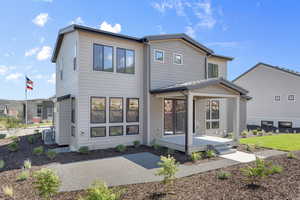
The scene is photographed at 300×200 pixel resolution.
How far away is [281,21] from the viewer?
15227 mm

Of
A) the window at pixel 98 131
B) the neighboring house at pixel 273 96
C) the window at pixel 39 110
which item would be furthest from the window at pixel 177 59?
the window at pixel 39 110

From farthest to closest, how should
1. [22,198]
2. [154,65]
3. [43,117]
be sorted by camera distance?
[43,117]
[154,65]
[22,198]

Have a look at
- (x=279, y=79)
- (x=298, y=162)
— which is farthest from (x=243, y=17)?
(x=279, y=79)

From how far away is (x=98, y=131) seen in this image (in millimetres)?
9664

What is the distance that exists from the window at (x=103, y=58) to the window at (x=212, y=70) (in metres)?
8.12

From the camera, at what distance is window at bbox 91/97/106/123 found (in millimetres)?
9586

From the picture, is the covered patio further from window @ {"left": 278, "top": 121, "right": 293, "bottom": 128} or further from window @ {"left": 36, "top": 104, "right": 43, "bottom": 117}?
window @ {"left": 36, "top": 104, "right": 43, "bottom": 117}

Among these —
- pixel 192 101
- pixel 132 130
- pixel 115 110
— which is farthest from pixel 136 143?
pixel 192 101

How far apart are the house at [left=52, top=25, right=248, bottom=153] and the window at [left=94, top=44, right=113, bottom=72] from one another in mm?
41

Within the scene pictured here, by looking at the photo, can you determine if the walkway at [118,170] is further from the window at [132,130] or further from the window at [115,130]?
the window at [132,130]

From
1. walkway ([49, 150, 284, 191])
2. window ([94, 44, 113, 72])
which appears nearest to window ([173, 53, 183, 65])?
window ([94, 44, 113, 72])

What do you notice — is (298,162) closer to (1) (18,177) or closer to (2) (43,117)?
(1) (18,177)

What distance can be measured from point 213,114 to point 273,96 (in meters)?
13.9

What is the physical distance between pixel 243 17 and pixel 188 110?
1014cm
